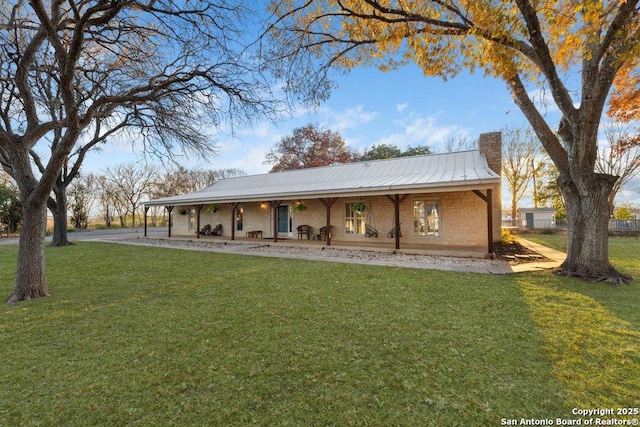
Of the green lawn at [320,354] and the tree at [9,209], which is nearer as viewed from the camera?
the green lawn at [320,354]

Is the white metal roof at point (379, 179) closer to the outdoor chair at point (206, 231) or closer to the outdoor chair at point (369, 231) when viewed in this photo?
the outdoor chair at point (369, 231)

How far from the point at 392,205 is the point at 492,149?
509 centimetres

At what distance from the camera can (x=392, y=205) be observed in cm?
1284

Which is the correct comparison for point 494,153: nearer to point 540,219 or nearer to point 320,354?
point 540,219

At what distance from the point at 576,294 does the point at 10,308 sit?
31.3 feet

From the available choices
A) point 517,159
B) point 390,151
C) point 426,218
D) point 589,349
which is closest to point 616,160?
point 517,159

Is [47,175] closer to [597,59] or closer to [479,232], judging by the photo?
[597,59]

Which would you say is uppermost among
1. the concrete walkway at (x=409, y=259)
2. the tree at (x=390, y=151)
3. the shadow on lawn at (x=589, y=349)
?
the tree at (x=390, y=151)

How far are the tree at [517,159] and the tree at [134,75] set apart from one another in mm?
26893

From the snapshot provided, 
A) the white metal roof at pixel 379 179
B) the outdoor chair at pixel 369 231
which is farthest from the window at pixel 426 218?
the outdoor chair at pixel 369 231

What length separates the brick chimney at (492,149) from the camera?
12.9 meters

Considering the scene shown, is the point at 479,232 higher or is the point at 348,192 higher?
the point at 348,192

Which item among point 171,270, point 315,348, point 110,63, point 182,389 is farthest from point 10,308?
point 110,63

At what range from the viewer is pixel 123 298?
5316mm
